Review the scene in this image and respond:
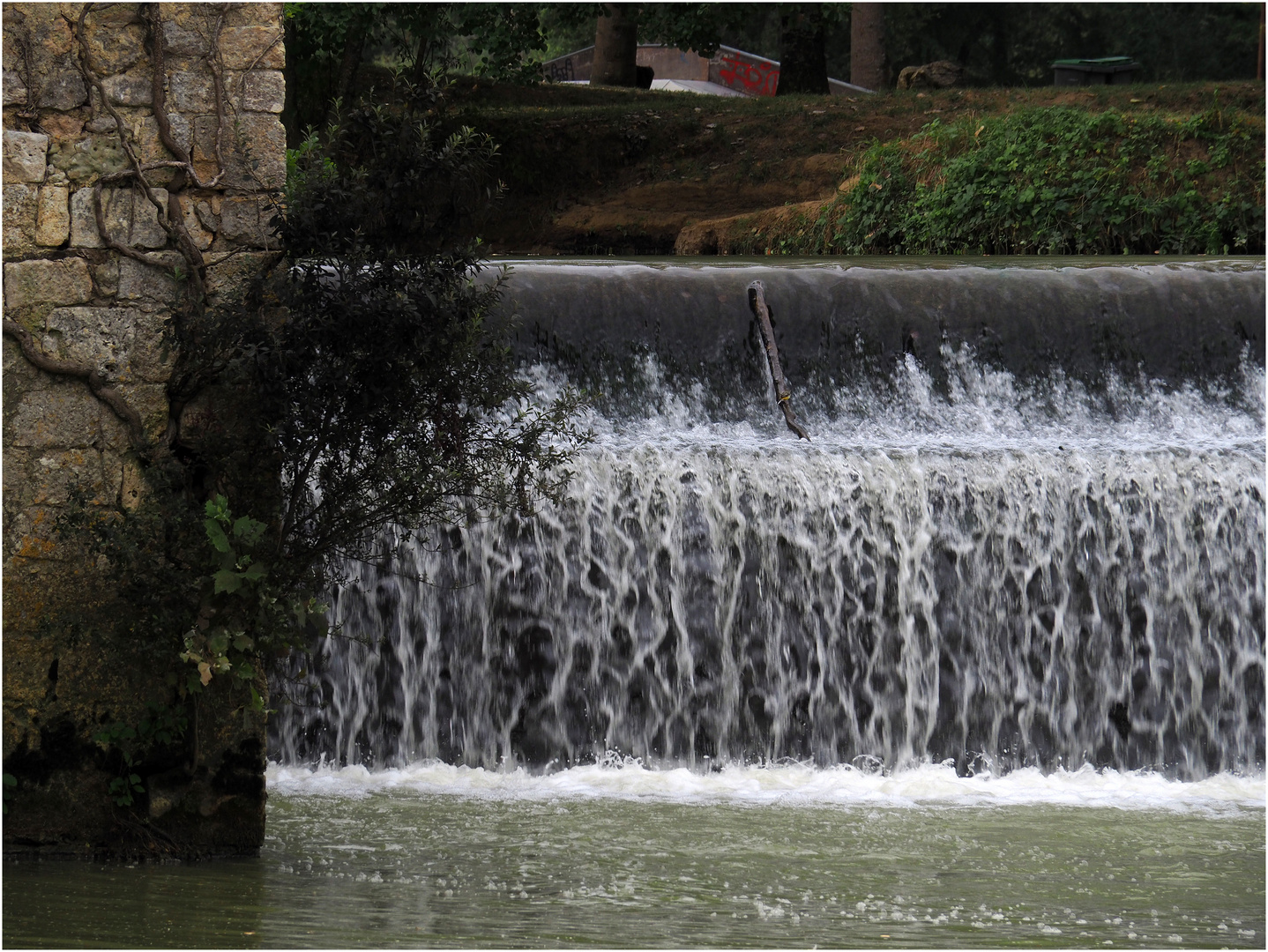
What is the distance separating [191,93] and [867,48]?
2155 cm

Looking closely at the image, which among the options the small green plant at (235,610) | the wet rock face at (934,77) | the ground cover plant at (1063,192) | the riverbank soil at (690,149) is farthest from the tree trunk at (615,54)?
the small green plant at (235,610)

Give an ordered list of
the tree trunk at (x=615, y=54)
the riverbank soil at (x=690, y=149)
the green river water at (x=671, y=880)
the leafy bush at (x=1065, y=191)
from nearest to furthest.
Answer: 1. the green river water at (x=671, y=880)
2. the leafy bush at (x=1065, y=191)
3. the riverbank soil at (x=690, y=149)
4. the tree trunk at (x=615, y=54)

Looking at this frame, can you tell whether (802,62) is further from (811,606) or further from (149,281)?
(149,281)

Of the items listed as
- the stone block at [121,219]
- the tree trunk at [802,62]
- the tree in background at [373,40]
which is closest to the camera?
the stone block at [121,219]

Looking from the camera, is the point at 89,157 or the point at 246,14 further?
the point at 246,14

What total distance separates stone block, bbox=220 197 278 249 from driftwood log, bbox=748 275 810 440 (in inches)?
137

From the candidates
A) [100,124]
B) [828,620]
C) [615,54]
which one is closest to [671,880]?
[828,620]

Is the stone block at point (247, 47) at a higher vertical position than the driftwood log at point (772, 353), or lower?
higher

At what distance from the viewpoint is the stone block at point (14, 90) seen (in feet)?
15.9

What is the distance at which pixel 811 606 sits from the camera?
278 inches

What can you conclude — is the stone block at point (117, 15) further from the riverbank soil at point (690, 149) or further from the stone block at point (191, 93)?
the riverbank soil at point (690, 149)

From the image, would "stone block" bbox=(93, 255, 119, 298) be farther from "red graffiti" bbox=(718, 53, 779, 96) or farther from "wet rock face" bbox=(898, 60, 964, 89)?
"red graffiti" bbox=(718, 53, 779, 96)

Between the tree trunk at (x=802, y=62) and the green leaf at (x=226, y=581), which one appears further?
the tree trunk at (x=802, y=62)

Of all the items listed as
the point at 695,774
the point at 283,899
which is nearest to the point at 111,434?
the point at 283,899
